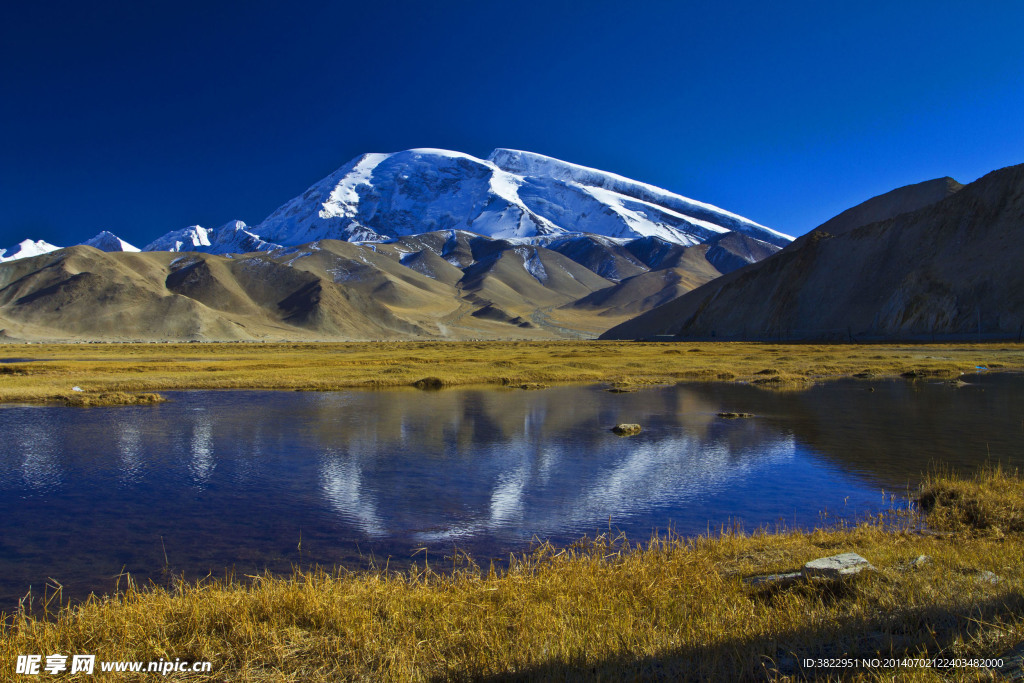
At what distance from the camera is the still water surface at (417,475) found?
10.9m

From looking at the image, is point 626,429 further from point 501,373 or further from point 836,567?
point 501,373

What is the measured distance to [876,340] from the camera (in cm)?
8244

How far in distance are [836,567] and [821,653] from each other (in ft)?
7.11

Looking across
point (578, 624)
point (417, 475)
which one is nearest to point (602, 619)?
point (578, 624)

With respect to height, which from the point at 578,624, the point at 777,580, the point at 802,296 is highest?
the point at 802,296

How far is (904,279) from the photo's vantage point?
8669 centimetres

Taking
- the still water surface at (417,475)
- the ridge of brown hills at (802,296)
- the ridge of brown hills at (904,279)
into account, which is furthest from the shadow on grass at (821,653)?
the ridge of brown hills at (802,296)

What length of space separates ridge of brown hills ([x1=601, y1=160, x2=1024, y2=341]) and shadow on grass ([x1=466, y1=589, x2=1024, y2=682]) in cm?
8235

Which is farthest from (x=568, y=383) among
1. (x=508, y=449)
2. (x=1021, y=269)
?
(x=1021, y=269)

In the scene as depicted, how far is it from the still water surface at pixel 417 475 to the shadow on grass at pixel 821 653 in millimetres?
5162

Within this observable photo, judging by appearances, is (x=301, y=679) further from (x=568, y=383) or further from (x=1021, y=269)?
(x=1021, y=269)

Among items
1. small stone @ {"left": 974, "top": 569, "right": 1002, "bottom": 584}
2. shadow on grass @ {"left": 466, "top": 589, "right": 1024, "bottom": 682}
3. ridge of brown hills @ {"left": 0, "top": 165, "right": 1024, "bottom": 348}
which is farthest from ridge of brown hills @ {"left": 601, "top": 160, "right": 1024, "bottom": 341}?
shadow on grass @ {"left": 466, "top": 589, "right": 1024, "bottom": 682}

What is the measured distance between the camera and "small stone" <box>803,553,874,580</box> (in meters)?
7.12

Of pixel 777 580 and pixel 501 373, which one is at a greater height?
pixel 501 373
